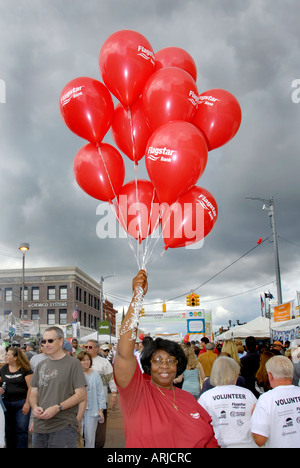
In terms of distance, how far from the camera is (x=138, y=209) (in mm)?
4988

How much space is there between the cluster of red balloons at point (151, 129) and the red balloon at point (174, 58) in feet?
0.04

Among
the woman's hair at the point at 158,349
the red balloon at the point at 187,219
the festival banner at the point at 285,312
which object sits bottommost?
the woman's hair at the point at 158,349

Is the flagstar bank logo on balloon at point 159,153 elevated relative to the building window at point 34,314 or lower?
lower

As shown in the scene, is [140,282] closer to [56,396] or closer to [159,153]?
[159,153]

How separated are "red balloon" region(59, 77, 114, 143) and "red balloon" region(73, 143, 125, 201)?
0.17m

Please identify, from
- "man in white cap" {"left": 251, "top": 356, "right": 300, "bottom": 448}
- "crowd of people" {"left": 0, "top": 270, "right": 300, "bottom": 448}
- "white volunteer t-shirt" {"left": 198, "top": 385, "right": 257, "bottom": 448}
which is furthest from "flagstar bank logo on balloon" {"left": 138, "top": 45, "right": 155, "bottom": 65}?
"man in white cap" {"left": 251, "top": 356, "right": 300, "bottom": 448}

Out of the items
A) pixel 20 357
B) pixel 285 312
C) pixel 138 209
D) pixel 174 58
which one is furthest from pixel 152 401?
pixel 285 312

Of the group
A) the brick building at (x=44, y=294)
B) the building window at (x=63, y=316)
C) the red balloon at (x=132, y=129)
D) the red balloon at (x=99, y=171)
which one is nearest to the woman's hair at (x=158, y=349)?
the red balloon at (x=99, y=171)

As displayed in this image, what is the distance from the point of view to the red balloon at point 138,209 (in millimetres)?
4965

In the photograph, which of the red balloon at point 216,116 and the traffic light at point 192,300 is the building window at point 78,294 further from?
the red balloon at point 216,116

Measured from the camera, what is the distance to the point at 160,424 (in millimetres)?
2420

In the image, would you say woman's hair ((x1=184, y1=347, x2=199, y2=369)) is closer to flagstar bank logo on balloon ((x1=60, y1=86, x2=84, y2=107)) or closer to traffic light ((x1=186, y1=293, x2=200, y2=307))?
flagstar bank logo on balloon ((x1=60, y1=86, x2=84, y2=107))
